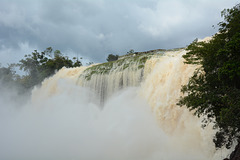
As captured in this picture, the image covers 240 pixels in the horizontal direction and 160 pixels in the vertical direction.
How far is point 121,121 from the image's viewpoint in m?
13.3

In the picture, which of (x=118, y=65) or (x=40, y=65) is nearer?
(x=118, y=65)

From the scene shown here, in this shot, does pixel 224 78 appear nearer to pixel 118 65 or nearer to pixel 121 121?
pixel 121 121

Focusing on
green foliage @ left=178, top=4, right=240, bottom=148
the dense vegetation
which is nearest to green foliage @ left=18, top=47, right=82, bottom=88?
the dense vegetation

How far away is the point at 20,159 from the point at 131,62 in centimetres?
953

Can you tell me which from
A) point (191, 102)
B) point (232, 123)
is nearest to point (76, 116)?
point (191, 102)

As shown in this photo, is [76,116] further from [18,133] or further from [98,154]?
[98,154]

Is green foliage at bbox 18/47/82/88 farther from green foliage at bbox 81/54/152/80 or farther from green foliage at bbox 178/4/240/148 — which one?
green foliage at bbox 178/4/240/148

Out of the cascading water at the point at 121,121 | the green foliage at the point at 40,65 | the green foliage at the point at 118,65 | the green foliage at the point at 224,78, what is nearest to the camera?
the green foliage at the point at 224,78

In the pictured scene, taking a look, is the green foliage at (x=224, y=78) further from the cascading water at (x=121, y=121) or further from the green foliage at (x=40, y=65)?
the green foliage at (x=40, y=65)

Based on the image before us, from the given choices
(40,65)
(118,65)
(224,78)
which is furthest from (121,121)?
(40,65)

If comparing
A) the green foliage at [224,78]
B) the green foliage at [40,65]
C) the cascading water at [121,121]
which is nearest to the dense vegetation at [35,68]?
the green foliage at [40,65]

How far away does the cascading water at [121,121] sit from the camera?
1017cm

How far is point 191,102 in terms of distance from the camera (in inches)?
313

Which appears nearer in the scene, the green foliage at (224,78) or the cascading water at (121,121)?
the green foliage at (224,78)
